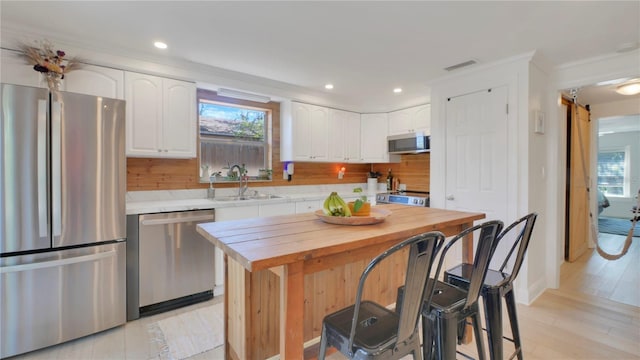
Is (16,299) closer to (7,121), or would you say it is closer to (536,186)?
(7,121)

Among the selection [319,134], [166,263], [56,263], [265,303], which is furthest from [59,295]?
[319,134]

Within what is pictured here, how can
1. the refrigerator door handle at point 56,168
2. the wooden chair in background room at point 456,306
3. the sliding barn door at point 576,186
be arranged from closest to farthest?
the wooden chair in background room at point 456,306
the refrigerator door handle at point 56,168
the sliding barn door at point 576,186

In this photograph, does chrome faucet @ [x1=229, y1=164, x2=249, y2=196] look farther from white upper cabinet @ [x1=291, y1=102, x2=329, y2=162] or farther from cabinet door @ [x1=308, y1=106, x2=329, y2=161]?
cabinet door @ [x1=308, y1=106, x2=329, y2=161]

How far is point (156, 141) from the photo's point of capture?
9.30 feet

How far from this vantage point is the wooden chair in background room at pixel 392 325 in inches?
41.1

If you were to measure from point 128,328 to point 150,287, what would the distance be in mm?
327

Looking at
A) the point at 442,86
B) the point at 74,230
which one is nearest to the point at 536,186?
the point at 442,86

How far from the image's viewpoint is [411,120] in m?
4.27

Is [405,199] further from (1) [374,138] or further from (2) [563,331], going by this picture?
(2) [563,331]

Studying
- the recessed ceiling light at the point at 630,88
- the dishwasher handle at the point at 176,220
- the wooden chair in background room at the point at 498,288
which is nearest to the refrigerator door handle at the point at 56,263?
the dishwasher handle at the point at 176,220

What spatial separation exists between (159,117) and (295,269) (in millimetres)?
2421

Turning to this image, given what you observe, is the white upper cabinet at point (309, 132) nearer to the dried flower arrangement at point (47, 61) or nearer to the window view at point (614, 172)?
the dried flower arrangement at point (47, 61)

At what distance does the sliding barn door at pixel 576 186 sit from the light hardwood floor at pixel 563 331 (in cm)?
78

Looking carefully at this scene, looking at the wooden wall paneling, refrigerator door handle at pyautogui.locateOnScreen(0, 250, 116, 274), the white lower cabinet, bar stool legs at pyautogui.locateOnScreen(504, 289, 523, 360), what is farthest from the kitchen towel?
the wooden wall paneling
